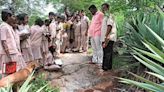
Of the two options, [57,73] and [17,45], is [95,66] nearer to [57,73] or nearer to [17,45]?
[57,73]

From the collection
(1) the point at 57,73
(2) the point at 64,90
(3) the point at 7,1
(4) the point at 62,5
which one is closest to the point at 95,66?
(1) the point at 57,73

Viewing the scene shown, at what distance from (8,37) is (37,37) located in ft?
12.0

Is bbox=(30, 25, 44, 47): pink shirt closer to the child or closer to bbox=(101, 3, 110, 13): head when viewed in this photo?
bbox=(101, 3, 110, 13): head

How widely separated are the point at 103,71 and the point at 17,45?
3.24 meters

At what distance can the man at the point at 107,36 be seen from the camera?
9.11 metres

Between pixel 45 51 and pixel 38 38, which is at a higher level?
pixel 38 38

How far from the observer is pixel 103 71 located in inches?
375

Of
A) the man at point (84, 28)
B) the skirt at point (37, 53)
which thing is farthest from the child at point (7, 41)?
the man at point (84, 28)

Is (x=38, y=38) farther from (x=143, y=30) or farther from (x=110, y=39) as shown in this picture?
(x=143, y=30)

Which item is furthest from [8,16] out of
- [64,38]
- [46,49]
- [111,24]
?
[64,38]

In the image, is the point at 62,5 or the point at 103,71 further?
the point at 62,5

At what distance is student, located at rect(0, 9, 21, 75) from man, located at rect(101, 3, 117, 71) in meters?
2.97

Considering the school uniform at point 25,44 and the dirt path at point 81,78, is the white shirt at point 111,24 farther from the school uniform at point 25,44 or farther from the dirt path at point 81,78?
the school uniform at point 25,44

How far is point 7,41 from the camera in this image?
6402mm
